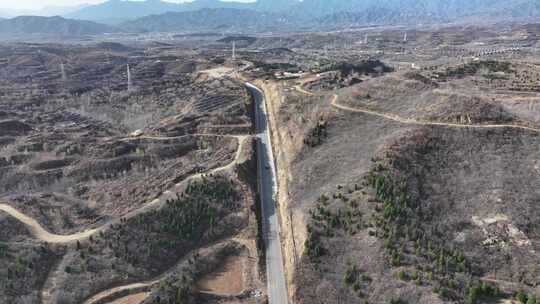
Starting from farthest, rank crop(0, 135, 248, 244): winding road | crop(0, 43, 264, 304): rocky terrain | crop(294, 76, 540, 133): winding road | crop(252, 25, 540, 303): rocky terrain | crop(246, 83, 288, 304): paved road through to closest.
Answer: crop(294, 76, 540, 133): winding road, crop(0, 135, 248, 244): winding road, crop(0, 43, 264, 304): rocky terrain, crop(246, 83, 288, 304): paved road, crop(252, 25, 540, 303): rocky terrain

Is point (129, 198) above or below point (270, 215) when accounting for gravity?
above

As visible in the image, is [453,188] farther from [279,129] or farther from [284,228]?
[279,129]

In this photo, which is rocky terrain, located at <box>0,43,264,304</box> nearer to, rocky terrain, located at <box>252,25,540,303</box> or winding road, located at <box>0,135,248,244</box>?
winding road, located at <box>0,135,248,244</box>

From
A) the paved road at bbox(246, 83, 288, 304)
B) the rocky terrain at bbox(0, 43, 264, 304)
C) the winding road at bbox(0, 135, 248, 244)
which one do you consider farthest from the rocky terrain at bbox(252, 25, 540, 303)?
the winding road at bbox(0, 135, 248, 244)

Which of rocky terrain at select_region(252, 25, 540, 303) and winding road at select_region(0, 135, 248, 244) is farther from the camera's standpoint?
winding road at select_region(0, 135, 248, 244)

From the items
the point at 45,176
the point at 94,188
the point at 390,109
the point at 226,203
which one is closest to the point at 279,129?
the point at 390,109

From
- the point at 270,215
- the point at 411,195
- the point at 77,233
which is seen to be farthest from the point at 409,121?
the point at 77,233

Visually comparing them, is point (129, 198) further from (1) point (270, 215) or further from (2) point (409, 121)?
(2) point (409, 121)

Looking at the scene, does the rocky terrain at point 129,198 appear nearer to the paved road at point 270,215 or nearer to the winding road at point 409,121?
the paved road at point 270,215

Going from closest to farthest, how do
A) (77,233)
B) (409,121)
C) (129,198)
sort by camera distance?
(77,233) → (129,198) → (409,121)
